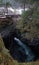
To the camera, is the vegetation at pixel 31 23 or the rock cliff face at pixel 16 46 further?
the rock cliff face at pixel 16 46

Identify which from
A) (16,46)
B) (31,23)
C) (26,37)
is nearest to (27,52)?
(16,46)

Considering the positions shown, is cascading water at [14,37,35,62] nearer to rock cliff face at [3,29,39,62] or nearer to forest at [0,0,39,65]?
forest at [0,0,39,65]

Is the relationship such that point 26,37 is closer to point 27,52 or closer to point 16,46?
point 27,52

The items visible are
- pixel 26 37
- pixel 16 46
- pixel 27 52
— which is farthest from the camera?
pixel 16 46

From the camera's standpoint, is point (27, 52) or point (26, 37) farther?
point (27, 52)

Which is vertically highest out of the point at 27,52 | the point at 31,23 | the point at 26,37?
the point at 31,23

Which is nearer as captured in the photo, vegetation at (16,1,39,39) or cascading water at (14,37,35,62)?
vegetation at (16,1,39,39)

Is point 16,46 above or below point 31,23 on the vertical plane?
below

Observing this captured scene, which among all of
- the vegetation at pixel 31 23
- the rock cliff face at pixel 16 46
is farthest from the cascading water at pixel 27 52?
the vegetation at pixel 31 23

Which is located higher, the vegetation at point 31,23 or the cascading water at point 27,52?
the vegetation at point 31,23

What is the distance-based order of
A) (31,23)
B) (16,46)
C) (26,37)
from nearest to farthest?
1. (26,37)
2. (31,23)
3. (16,46)

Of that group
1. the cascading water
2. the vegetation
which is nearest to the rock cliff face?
the cascading water

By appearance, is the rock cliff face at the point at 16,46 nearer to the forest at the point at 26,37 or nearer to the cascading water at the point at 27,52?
the forest at the point at 26,37

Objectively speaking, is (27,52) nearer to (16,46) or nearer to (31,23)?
(16,46)
